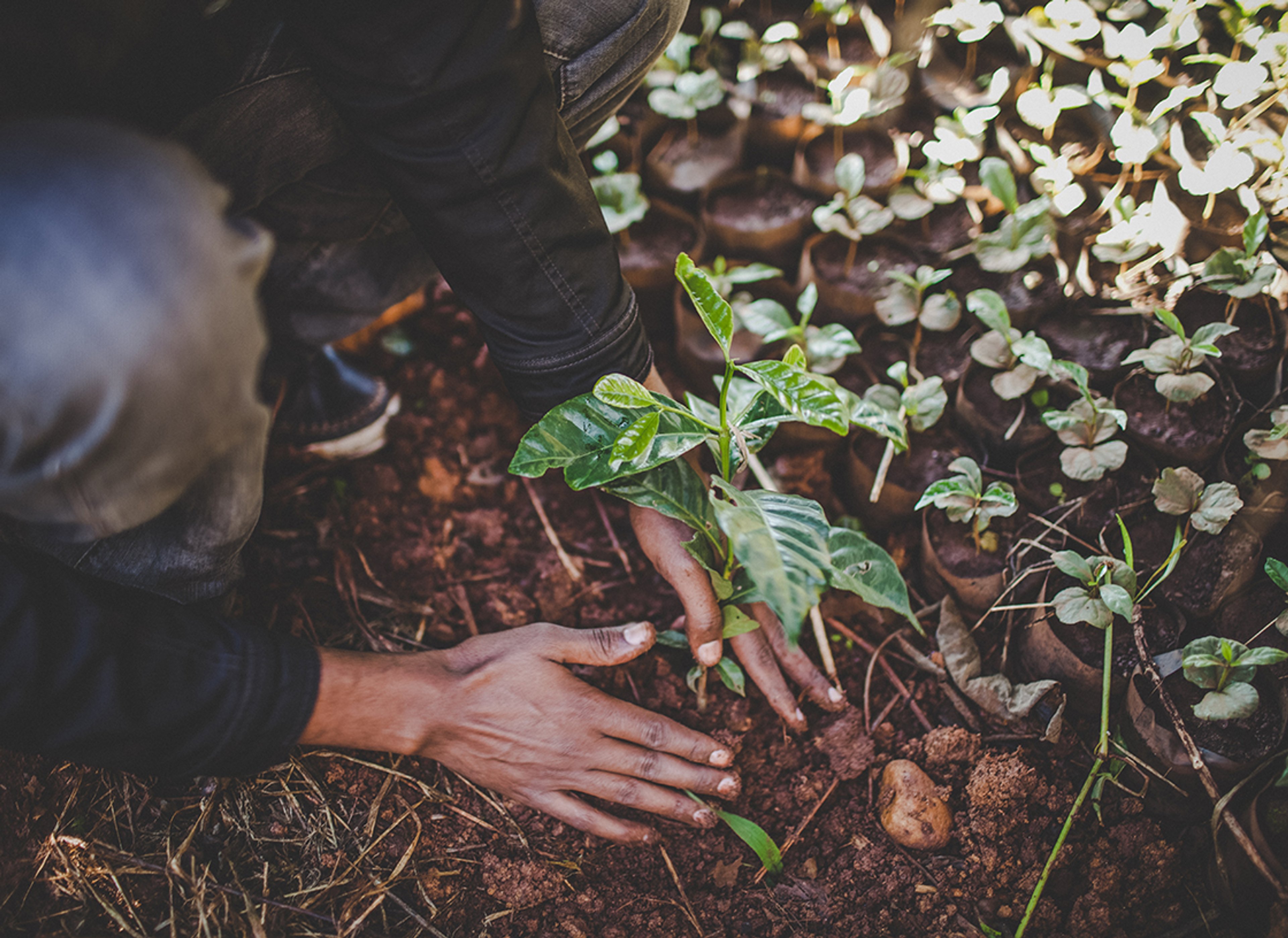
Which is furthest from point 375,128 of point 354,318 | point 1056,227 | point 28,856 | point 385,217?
point 1056,227

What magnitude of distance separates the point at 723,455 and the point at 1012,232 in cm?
73

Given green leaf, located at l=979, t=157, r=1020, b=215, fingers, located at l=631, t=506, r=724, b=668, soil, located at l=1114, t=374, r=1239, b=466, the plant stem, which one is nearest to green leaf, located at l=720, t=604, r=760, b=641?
fingers, located at l=631, t=506, r=724, b=668

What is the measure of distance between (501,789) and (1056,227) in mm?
1295

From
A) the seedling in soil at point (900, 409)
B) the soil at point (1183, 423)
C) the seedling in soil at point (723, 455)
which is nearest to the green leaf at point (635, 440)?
the seedling in soil at point (723, 455)

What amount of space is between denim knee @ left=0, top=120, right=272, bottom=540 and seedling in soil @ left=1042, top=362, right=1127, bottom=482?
1.00 meters

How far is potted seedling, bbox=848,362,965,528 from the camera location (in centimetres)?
112

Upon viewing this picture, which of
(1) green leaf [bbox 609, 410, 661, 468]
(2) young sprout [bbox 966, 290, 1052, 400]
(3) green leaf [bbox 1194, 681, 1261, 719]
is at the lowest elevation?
(3) green leaf [bbox 1194, 681, 1261, 719]

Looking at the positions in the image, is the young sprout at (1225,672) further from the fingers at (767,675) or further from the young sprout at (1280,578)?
the fingers at (767,675)

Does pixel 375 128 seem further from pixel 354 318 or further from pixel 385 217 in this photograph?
pixel 354 318

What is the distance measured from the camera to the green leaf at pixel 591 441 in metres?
0.82

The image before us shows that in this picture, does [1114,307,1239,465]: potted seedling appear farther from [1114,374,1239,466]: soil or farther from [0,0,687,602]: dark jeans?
[0,0,687,602]: dark jeans

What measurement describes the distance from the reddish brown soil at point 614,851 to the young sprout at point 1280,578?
0.28 metres

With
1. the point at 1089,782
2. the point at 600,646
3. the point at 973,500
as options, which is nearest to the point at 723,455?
the point at 600,646

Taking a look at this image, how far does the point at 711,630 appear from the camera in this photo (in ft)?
3.22
